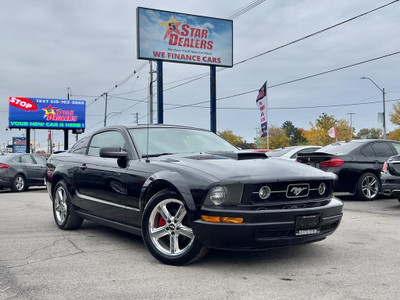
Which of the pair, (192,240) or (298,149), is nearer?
(192,240)

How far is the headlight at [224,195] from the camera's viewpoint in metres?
4.03

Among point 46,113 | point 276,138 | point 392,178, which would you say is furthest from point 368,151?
point 276,138

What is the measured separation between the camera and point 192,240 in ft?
13.8

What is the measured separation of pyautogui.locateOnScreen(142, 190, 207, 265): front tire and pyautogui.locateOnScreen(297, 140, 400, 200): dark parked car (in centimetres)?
587

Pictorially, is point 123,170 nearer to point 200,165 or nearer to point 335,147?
point 200,165

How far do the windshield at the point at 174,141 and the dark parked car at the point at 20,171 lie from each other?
34.8 ft

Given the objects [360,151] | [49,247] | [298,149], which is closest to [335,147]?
[360,151]

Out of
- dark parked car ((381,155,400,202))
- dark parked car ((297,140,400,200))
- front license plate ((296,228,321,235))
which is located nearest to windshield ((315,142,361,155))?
dark parked car ((297,140,400,200))

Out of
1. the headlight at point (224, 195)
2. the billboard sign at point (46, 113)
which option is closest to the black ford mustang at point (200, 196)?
the headlight at point (224, 195)

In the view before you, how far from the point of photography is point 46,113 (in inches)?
1612

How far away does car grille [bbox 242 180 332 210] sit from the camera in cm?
404

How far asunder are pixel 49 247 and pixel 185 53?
20.5 m

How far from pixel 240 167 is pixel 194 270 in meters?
1.05

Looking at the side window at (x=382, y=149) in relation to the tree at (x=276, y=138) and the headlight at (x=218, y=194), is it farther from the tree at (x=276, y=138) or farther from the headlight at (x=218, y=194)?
the tree at (x=276, y=138)
